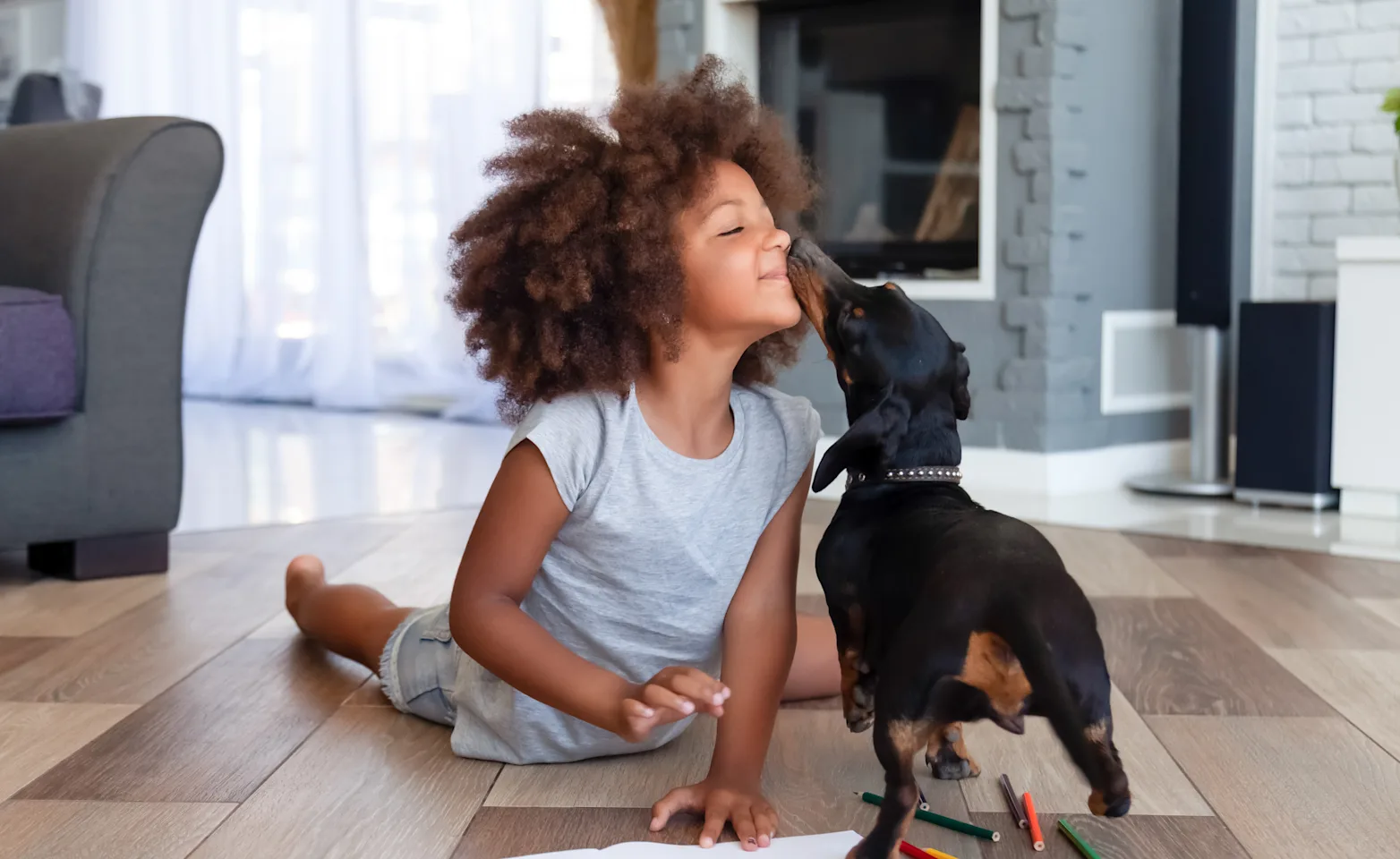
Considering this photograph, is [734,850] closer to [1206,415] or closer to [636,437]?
[636,437]

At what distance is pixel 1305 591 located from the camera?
2229 mm

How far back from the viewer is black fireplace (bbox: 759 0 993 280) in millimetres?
3500

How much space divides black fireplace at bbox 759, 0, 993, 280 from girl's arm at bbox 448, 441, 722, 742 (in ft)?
7.36

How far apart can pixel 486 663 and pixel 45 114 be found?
5144 mm

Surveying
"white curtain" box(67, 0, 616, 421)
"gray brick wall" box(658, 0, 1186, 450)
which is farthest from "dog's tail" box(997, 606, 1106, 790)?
"white curtain" box(67, 0, 616, 421)

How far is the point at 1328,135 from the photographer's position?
3436 millimetres

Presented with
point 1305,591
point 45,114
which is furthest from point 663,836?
point 45,114

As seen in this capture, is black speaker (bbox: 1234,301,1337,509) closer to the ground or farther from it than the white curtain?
closer to the ground

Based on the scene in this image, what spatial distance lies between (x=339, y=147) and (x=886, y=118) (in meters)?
2.41

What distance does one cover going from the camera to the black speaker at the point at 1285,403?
3.01 metres

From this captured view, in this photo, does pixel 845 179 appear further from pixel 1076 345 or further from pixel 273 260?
pixel 273 260

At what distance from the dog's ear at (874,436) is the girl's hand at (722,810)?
0.96 ft

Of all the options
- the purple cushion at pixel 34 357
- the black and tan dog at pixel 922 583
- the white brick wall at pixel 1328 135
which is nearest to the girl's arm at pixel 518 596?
the black and tan dog at pixel 922 583

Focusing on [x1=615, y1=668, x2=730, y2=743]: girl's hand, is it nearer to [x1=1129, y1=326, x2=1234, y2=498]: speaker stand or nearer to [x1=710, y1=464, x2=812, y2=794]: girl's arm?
[x1=710, y1=464, x2=812, y2=794]: girl's arm
